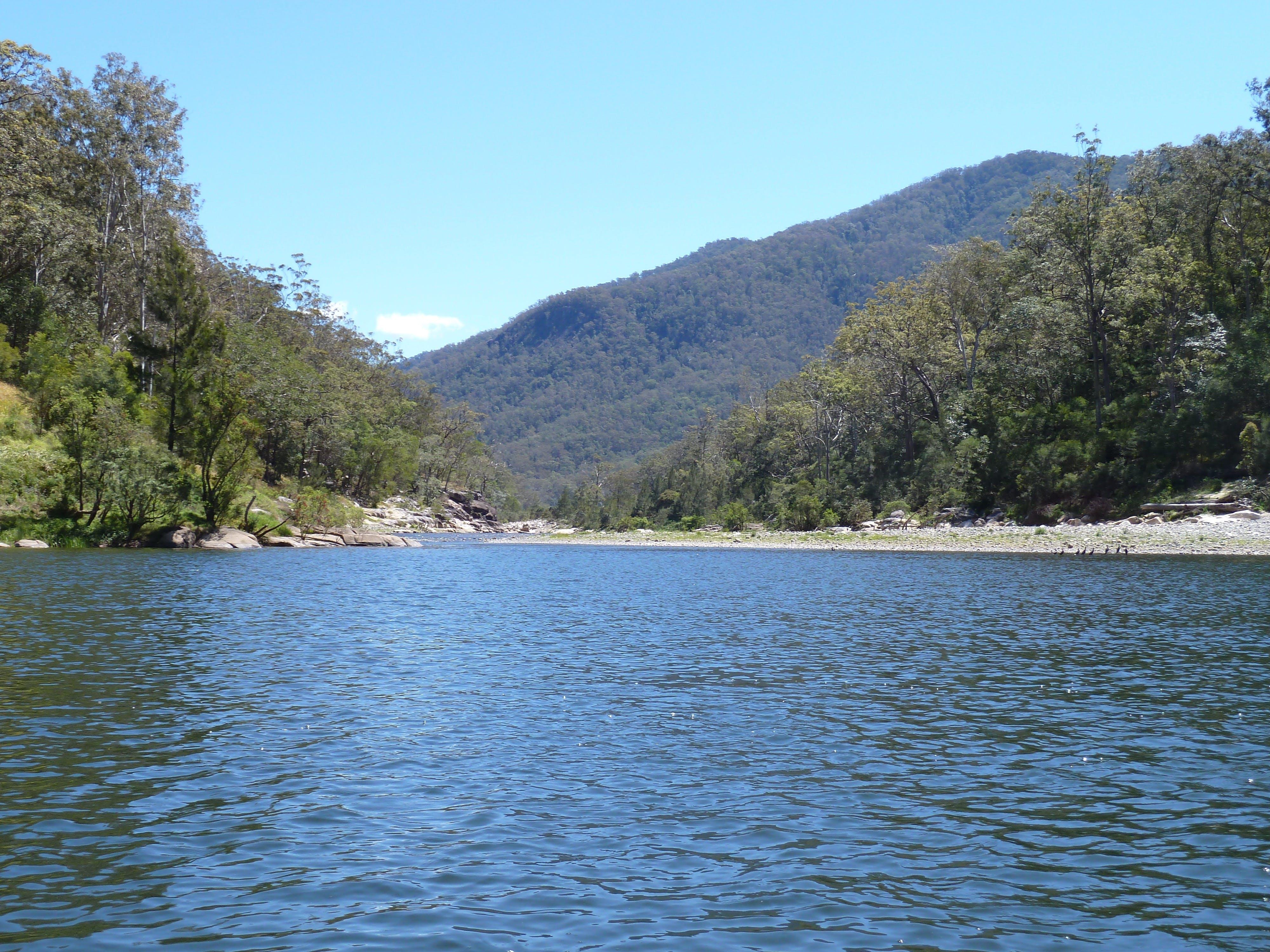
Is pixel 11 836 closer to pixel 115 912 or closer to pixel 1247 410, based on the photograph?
pixel 115 912

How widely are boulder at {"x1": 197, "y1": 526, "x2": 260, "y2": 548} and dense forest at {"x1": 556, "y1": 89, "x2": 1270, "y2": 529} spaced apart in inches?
1692

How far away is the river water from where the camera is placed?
7250mm

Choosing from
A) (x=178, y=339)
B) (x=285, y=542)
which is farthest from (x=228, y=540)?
(x=178, y=339)

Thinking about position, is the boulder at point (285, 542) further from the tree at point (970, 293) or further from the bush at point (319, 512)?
the tree at point (970, 293)

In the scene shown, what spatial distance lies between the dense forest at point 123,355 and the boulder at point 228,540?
136 cm

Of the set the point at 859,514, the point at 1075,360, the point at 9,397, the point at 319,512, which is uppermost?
the point at 1075,360

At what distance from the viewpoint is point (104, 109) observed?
64375mm

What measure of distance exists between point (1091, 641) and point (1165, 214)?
Answer: 58.8m

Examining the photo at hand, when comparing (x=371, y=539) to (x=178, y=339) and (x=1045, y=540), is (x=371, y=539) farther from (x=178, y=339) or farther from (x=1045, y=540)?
(x=1045, y=540)

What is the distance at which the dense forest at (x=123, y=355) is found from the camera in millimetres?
48938

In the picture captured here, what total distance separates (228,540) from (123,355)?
14.8 m

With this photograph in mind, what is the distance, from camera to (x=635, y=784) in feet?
35.3

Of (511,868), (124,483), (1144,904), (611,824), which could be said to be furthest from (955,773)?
(124,483)

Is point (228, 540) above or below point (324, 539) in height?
above
